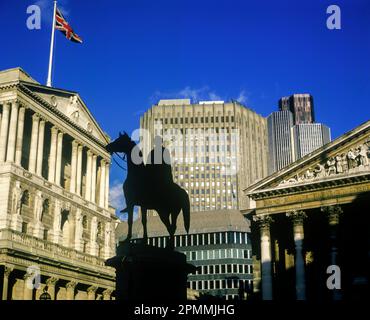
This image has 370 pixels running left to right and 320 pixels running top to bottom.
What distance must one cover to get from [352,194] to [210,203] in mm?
113080

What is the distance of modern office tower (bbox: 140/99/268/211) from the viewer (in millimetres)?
166125

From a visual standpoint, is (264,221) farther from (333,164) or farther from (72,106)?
(72,106)

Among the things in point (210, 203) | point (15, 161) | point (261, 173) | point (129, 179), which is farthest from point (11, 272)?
point (261, 173)

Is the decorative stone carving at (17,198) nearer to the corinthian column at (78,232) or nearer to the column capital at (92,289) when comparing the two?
the corinthian column at (78,232)

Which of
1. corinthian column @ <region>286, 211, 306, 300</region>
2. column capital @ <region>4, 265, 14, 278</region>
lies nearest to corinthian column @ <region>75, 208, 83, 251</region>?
column capital @ <region>4, 265, 14, 278</region>

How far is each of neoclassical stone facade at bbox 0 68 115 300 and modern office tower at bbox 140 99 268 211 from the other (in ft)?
285

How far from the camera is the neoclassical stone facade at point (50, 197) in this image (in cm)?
5522

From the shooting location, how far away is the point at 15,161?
2354 inches

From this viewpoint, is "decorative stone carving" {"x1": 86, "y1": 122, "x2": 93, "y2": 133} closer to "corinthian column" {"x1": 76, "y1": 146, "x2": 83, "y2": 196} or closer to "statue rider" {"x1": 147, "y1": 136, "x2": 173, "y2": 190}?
"corinthian column" {"x1": 76, "y1": 146, "x2": 83, "y2": 196}

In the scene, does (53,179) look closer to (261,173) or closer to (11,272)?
(11,272)

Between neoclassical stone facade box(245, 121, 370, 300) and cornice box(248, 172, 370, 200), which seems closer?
cornice box(248, 172, 370, 200)

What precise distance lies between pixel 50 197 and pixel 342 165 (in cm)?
3360

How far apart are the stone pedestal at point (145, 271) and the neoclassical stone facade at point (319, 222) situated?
36697 millimetres

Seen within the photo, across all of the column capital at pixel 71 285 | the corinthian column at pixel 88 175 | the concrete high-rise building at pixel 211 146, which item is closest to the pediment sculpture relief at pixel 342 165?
the column capital at pixel 71 285
